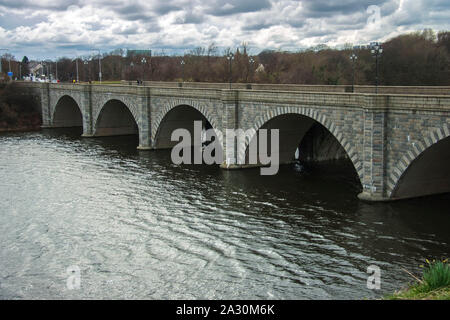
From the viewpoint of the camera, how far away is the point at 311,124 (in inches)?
1740

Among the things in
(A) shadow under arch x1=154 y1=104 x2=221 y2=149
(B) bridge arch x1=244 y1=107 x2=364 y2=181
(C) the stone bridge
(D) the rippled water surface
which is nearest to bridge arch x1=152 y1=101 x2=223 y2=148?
(A) shadow under arch x1=154 y1=104 x2=221 y2=149

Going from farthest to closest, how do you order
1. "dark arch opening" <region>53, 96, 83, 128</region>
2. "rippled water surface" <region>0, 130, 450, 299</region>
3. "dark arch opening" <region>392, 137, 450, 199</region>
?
1. "dark arch opening" <region>53, 96, 83, 128</region>
2. "dark arch opening" <region>392, 137, 450, 199</region>
3. "rippled water surface" <region>0, 130, 450, 299</region>

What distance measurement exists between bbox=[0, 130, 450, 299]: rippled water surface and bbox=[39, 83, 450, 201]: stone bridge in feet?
6.13

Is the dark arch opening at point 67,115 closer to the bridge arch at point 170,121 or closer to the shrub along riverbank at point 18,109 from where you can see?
the shrub along riverbank at point 18,109

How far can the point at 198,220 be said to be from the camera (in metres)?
29.4

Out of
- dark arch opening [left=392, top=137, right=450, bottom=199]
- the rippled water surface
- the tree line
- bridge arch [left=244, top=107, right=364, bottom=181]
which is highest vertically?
the tree line

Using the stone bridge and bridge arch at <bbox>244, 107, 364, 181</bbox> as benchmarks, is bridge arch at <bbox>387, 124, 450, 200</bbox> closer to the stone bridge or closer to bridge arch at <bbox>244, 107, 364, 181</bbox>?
the stone bridge

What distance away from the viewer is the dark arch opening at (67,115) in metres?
84.6

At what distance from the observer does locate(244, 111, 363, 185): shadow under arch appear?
4081cm

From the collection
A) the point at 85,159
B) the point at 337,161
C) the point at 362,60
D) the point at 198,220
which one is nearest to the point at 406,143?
the point at 198,220

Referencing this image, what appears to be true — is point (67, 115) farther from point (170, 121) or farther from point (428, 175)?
point (428, 175)

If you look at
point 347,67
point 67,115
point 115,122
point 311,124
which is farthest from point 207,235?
point 67,115

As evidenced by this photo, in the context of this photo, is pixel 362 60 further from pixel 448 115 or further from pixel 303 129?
pixel 448 115
